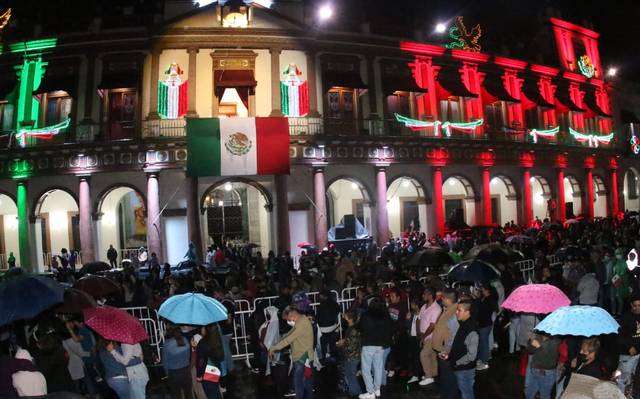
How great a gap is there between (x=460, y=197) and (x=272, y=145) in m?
13.8

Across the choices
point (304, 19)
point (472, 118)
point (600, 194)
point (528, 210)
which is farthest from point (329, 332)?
point (600, 194)

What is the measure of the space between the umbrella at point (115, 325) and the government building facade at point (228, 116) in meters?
15.3

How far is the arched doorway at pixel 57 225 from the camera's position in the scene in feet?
89.5

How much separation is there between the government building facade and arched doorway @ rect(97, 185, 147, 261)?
2.9 inches

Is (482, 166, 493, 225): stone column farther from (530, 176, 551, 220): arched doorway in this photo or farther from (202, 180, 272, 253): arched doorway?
(202, 180, 272, 253): arched doorway

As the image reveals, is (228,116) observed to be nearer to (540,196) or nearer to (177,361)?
(177,361)

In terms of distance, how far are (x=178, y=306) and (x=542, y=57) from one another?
31.3 meters

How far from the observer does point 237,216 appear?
2756 centimetres

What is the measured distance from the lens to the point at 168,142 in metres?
23.8

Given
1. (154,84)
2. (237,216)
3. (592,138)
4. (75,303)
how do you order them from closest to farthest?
(75,303) < (154,84) < (237,216) < (592,138)

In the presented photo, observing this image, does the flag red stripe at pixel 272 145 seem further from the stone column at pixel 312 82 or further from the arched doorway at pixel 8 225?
the arched doorway at pixel 8 225

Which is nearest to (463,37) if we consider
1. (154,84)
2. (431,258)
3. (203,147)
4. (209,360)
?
(203,147)

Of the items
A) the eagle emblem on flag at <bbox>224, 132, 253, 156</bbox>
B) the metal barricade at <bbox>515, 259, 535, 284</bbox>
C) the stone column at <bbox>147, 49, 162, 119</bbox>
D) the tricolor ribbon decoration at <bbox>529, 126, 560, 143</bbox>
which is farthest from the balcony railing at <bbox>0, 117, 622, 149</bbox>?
the metal barricade at <bbox>515, 259, 535, 284</bbox>

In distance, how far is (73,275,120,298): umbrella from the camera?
37.4 feet
